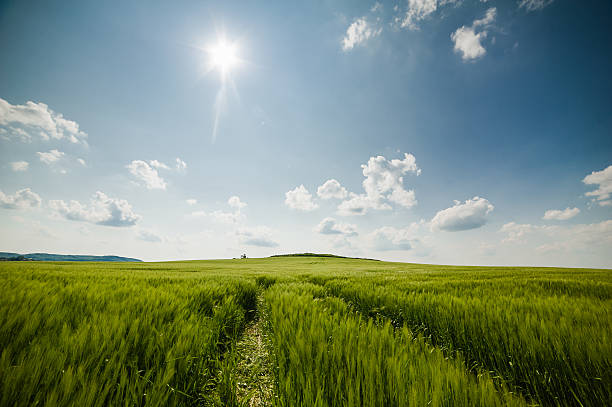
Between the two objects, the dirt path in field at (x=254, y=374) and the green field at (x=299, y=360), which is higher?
the green field at (x=299, y=360)

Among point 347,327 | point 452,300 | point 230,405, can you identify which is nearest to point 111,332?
point 230,405

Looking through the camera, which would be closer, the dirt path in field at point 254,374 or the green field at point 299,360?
the green field at point 299,360

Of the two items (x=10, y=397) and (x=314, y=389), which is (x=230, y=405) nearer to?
(x=314, y=389)

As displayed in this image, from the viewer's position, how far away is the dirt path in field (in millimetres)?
1575

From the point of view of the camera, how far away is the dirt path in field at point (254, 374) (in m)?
1.58

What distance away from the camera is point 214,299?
3611 millimetres

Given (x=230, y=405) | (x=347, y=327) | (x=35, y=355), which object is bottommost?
(x=230, y=405)

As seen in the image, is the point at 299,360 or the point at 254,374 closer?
the point at 299,360

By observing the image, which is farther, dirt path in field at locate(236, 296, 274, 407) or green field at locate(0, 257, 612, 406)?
dirt path in field at locate(236, 296, 274, 407)

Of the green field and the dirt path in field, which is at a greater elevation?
the green field

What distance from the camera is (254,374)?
2.00m

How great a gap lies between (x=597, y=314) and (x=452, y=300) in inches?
49.0

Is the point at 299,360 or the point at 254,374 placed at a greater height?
the point at 299,360

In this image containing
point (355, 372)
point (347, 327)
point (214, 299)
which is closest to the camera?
point (355, 372)
